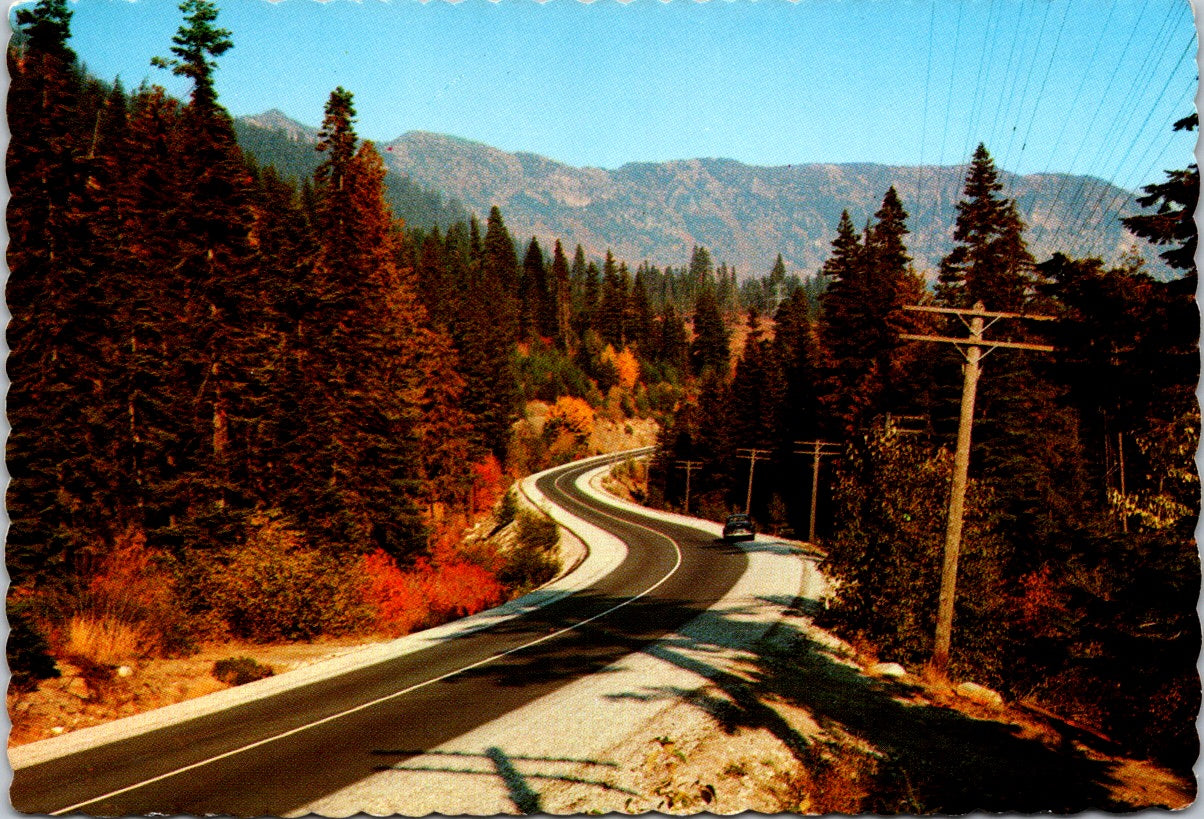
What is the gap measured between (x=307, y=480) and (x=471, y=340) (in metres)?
41.7

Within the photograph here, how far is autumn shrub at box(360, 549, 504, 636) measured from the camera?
21.2m

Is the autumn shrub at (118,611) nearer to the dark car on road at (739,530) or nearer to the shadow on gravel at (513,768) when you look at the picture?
the shadow on gravel at (513,768)

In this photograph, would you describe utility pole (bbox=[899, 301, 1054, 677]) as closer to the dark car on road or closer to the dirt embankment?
the dirt embankment

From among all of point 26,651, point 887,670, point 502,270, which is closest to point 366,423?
point 26,651

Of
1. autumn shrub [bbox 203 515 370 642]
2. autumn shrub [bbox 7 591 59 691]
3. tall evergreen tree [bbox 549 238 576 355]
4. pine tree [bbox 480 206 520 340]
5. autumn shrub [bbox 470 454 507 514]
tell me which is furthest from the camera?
tall evergreen tree [bbox 549 238 576 355]

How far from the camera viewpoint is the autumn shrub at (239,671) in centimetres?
1280

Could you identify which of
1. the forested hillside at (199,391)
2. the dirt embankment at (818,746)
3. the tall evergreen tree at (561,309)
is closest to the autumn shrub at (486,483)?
the forested hillside at (199,391)

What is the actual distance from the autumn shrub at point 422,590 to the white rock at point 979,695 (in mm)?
13475

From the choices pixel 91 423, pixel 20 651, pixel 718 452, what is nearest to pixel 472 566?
pixel 91 423

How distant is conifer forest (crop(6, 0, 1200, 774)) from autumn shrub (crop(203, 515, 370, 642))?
3.0 inches

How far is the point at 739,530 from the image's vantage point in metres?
43.0

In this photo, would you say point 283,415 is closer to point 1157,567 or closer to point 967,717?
point 967,717

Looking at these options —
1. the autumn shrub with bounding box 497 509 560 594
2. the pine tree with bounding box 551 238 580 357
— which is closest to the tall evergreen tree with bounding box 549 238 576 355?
the pine tree with bounding box 551 238 580 357

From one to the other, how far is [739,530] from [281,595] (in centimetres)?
3015
